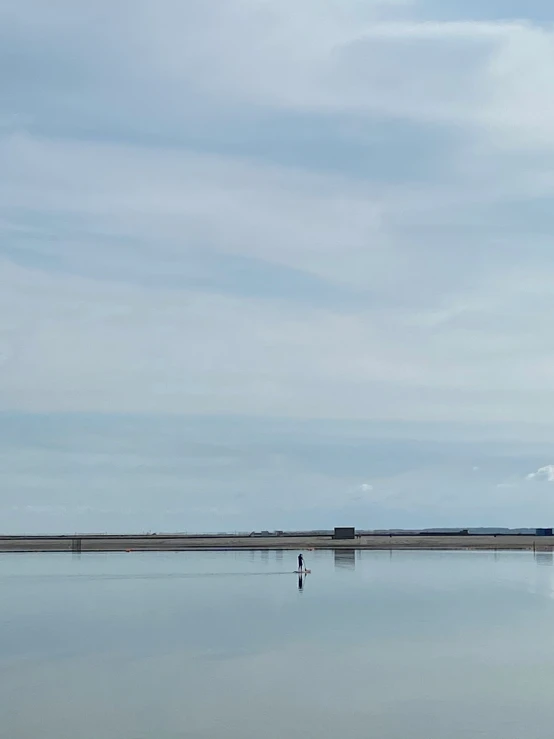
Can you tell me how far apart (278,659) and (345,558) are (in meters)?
69.7

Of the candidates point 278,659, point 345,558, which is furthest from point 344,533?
point 278,659

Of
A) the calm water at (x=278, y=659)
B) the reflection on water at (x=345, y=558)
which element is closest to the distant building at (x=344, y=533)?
the reflection on water at (x=345, y=558)

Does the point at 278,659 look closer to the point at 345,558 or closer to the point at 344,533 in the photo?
the point at 345,558

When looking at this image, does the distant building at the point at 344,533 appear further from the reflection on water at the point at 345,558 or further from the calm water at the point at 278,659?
the calm water at the point at 278,659

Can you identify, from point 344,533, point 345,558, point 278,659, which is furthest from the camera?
point 344,533

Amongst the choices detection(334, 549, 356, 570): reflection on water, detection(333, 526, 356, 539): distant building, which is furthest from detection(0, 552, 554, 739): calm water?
detection(333, 526, 356, 539): distant building

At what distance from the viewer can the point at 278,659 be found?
37188 mm

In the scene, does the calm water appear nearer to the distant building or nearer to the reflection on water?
the reflection on water

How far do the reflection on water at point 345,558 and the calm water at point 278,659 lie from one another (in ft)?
65.6

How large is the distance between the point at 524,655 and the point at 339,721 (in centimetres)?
1227

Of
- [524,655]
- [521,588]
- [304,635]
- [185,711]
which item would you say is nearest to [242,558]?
[521,588]

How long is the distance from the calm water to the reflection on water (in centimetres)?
2000

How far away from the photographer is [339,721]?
89.8ft

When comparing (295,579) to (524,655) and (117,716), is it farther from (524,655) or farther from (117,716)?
(117,716)
